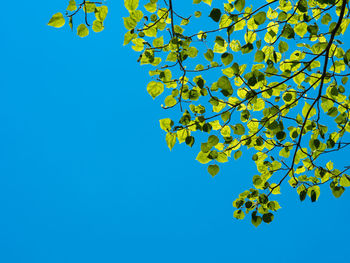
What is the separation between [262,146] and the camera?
2850 mm

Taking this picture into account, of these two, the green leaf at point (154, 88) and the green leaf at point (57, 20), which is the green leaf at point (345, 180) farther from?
the green leaf at point (57, 20)

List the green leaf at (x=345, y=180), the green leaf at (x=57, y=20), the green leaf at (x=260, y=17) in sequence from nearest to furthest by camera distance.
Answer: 1. the green leaf at (x=57, y=20)
2. the green leaf at (x=260, y=17)
3. the green leaf at (x=345, y=180)

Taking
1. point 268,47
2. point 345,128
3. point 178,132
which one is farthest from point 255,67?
point 345,128

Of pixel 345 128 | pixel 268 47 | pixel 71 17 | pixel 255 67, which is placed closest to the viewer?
pixel 71 17

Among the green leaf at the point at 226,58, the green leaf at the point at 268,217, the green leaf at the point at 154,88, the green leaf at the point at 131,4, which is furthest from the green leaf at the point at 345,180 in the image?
the green leaf at the point at 131,4

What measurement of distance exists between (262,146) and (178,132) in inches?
32.0

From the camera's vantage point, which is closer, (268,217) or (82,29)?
(82,29)

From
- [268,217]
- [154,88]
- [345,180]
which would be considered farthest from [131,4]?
[345,180]

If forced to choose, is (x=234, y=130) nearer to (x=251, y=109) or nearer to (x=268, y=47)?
(x=251, y=109)

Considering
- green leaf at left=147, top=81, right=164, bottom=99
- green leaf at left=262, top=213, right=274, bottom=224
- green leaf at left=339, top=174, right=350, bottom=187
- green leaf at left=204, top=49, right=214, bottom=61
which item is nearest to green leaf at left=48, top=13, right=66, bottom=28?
green leaf at left=147, top=81, right=164, bottom=99

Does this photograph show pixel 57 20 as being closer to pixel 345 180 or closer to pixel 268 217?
pixel 268 217

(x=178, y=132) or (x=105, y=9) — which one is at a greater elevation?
(x=105, y=9)

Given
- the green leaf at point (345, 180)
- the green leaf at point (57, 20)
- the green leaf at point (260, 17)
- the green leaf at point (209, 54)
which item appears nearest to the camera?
the green leaf at point (57, 20)

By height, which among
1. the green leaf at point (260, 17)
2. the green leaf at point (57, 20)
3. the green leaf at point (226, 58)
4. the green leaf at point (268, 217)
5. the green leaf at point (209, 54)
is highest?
the green leaf at point (260, 17)
